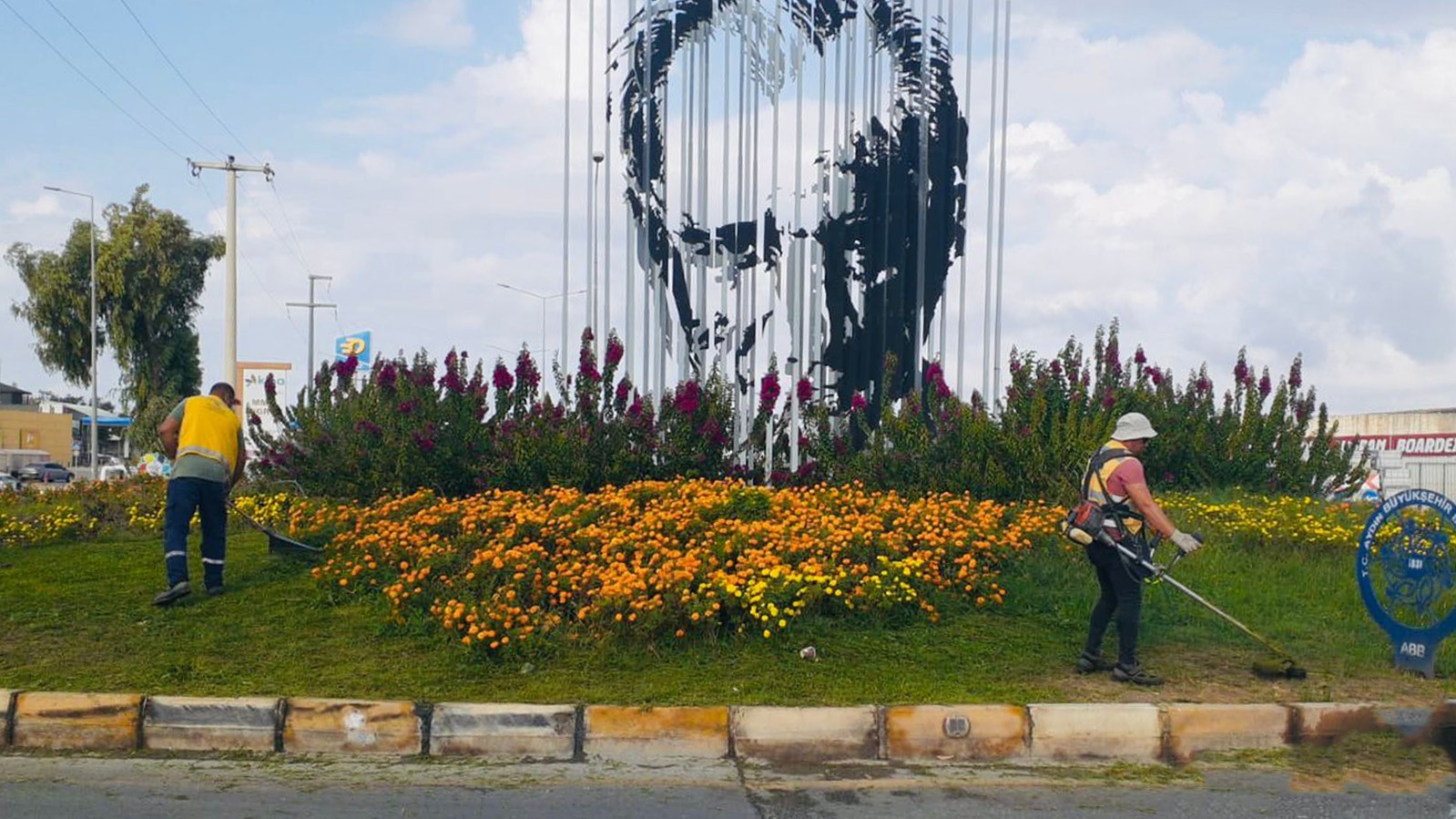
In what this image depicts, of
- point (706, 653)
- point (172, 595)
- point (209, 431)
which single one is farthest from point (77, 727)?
point (706, 653)

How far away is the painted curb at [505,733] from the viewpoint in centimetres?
639

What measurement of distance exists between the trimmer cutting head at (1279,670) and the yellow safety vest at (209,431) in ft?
21.9

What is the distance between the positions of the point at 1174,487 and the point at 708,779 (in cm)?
847

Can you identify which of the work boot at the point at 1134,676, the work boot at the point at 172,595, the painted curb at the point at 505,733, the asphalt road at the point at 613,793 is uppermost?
the work boot at the point at 172,595

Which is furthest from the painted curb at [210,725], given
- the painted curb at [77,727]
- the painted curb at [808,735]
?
the painted curb at [808,735]

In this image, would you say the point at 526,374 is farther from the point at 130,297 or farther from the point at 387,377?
the point at 130,297

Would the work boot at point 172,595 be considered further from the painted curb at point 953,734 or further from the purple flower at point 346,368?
the purple flower at point 346,368

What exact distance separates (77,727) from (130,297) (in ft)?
142

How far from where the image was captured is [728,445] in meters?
12.7

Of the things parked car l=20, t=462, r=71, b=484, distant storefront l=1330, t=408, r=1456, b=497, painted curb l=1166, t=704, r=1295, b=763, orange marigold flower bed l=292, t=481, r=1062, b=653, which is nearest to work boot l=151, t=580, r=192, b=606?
orange marigold flower bed l=292, t=481, r=1062, b=653

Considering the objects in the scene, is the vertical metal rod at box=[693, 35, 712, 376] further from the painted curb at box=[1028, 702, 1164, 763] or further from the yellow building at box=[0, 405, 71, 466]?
the yellow building at box=[0, 405, 71, 466]

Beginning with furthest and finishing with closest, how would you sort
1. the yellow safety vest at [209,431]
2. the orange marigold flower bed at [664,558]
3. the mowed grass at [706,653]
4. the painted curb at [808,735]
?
the yellow safety vest at [209,431]
the orange marigold flower bed at [664,558]
the mowed grass at [706,653]
the painted curb at [808,735]

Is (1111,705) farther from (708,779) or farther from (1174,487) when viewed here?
(1174,487)

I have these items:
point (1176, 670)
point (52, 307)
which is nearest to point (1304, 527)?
point (1176, 670)
